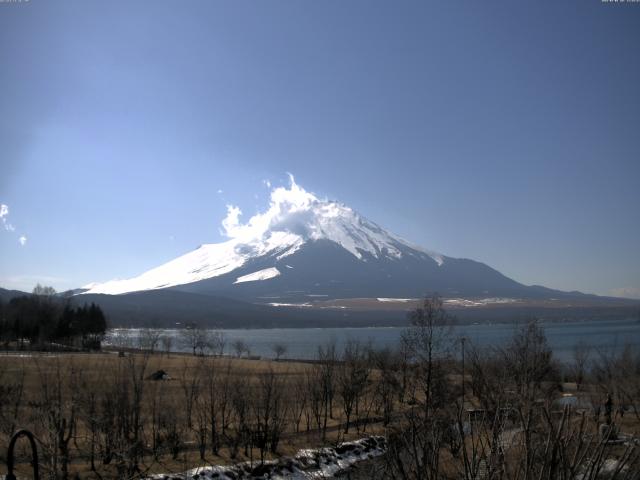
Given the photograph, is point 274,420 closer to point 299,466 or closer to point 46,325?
point 299,466

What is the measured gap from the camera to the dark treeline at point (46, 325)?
80.7 meters

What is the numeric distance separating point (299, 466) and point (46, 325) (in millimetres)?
77171

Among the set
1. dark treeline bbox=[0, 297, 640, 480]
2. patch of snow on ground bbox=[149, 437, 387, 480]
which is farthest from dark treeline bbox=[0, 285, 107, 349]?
patch of snow on ground bbox=[149, 437, 387, 480]

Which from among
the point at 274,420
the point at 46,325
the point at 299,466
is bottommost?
the point at 299,466

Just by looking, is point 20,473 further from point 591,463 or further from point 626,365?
point 626,365

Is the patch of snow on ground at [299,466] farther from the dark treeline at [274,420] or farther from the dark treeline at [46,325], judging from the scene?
the dark treeline at [46,325]

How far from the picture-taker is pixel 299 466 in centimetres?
2195

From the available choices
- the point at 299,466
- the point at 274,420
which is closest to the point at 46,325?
the point at 274,420

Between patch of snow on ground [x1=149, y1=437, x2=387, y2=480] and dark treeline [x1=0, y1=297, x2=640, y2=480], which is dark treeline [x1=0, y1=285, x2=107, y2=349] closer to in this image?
dark treeline [x1=0, y1=297, x2=640, y2=480]

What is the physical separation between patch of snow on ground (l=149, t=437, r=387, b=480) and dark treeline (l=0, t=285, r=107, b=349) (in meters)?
61.1

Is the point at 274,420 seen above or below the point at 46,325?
below

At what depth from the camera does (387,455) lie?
532cm

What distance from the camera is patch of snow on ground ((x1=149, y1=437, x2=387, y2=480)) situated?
784 inches

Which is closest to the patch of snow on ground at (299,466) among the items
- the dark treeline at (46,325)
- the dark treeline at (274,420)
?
the dark treeline at (274,420)
